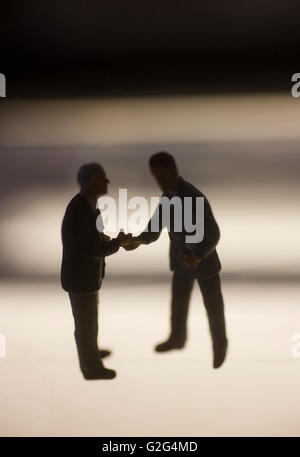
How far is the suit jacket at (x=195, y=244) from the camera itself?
1.16m

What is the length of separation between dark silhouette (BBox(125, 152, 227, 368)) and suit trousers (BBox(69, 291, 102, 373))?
15 cm

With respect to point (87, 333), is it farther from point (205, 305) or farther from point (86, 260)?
point (205, 305)

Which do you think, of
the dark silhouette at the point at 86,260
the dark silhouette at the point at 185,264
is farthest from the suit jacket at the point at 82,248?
the dark silhouette at the point at 185,264

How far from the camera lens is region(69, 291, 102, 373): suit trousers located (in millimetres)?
1173

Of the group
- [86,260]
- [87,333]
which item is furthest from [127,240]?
[87,333]

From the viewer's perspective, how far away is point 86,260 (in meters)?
1.13

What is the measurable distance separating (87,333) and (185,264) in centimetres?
29

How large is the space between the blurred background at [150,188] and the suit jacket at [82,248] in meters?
0.05

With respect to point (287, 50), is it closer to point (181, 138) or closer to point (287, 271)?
point (181, 138)

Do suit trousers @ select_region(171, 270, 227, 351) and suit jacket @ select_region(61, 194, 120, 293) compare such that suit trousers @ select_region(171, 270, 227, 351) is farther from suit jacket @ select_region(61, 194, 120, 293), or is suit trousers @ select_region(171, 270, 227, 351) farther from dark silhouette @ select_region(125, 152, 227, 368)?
suit jacket @ select_region(61, 194, 120, 293)

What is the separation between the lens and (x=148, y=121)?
123 centimetres

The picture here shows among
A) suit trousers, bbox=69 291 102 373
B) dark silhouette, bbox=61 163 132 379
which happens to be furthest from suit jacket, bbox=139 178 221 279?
suit trousers, bbox=69 291 102 373

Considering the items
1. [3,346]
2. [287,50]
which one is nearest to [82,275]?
[3,346]

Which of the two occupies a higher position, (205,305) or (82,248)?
(82,248)
